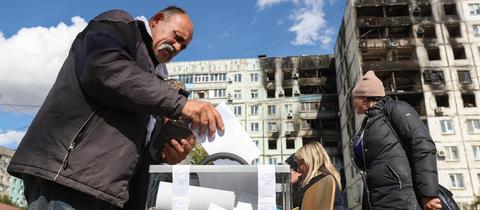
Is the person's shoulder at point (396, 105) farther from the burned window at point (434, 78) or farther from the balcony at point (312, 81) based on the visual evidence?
the balcony at point (312, 81)

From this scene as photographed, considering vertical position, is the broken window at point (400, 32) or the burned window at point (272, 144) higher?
the broken window at point (400, 32)

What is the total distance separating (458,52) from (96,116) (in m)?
42.4

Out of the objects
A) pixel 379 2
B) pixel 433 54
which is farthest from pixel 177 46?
pixel 433 54

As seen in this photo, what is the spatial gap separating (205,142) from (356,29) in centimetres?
3912

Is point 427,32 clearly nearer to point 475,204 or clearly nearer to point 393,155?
point 475,204

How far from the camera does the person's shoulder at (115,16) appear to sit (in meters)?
1.76

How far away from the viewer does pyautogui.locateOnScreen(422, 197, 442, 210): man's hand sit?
3.10 meters

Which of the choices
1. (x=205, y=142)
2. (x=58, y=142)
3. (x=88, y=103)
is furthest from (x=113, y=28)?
(x=205, y=142)

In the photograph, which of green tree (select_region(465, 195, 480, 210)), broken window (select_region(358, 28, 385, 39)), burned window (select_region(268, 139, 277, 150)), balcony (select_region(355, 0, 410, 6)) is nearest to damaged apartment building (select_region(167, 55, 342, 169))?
burned window (select_region(268, 139, 277, 150))

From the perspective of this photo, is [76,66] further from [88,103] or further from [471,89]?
[471,89]

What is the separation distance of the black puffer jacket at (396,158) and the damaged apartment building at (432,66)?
32687 mm

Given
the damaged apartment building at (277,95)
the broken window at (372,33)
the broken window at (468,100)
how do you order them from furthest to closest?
1. the damaged apartment building at (277,95)
2. the broken window at (372,33)
3. the broken window at (468,100)

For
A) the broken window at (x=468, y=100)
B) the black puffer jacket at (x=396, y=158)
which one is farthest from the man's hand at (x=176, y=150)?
the broken window at (x=468, y=100)

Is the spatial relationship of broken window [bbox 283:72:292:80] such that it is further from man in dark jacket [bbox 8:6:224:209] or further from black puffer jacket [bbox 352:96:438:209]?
man in dark jacket [bbox 8:6:224:209]
